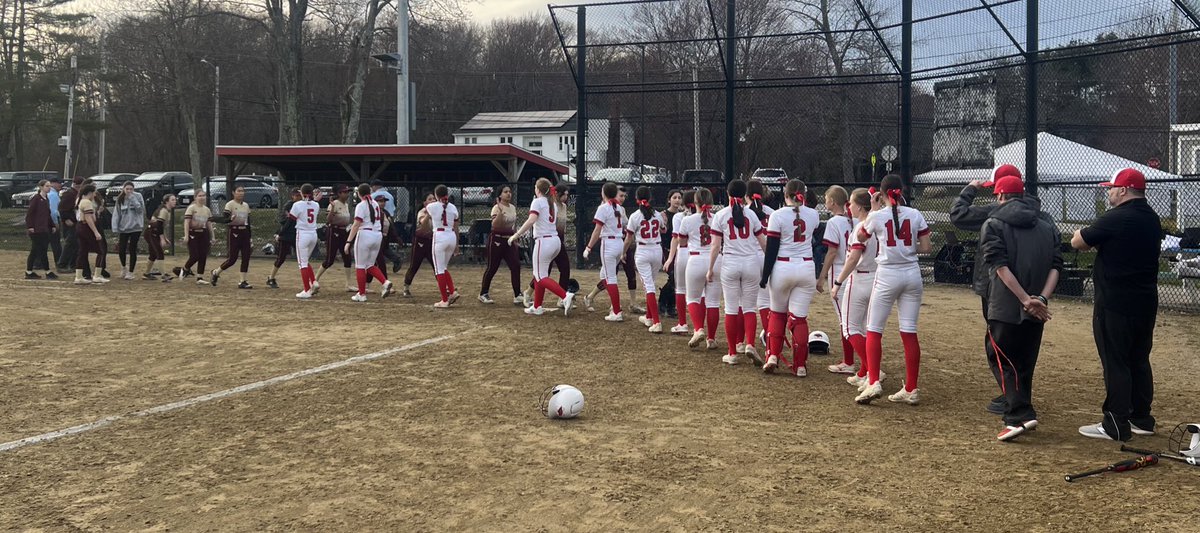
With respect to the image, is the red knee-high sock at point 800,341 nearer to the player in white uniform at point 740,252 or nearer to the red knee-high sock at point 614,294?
the player in white uniform at point 740,252

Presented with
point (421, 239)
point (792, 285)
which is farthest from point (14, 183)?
point (792, 285)

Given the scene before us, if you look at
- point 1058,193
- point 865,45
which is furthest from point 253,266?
point 1058,193

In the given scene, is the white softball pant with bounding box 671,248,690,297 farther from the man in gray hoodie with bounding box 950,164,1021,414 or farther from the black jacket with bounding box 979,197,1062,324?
the black jacket with bounding box 979,197,1062,324

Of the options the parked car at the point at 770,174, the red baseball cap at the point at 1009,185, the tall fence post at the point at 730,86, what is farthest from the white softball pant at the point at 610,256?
the parked car at the point at 770,174

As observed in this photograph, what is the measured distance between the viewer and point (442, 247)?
527 inches

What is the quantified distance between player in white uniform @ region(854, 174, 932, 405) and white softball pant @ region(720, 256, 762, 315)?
1.80 m

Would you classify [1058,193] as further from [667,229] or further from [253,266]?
[253,266]

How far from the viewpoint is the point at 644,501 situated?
5.16 m

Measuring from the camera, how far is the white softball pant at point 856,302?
8266 millimetres

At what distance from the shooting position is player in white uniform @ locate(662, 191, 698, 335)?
34.9 feet

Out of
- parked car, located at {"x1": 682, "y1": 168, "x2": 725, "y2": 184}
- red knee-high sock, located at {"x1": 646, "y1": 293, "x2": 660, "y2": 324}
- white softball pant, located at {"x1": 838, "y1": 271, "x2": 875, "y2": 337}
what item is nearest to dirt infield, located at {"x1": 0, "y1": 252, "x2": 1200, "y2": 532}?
white softball pant, located at {"x1": 838, "y1": 271, "x2": 875, "y2": 337}

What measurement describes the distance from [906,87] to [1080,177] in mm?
3689

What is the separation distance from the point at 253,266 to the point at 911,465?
18.0m

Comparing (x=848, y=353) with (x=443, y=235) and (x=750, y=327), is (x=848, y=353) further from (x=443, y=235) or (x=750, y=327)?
(x=443, y=235)
